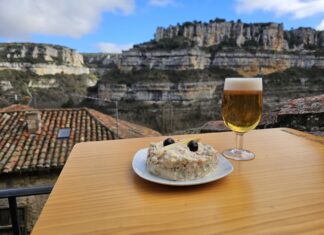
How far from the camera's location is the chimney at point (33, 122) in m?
6.57

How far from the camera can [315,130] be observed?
151 cm

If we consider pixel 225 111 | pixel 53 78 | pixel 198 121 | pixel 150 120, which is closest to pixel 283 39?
pixel 198 121

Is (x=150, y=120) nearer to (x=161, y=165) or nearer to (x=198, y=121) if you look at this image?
(x=198, y=121)

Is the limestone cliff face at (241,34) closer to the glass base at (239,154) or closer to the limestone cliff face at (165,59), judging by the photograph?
the limestone cliff face at (165,59)

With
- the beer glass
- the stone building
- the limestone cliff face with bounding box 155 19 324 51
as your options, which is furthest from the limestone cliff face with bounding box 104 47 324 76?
the beer glass

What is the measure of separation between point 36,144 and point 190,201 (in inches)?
252

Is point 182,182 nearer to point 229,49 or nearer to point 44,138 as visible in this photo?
point 44,138

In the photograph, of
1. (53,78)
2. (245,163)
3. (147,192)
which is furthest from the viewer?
(53,78)

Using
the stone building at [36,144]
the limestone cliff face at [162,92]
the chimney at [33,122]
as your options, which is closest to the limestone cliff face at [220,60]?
the limestone cliff face at [162,92]

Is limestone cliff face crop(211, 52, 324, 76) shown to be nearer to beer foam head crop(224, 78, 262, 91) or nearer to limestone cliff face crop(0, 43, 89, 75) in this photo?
limestone cliff face crop(0, 43, 89, 75)

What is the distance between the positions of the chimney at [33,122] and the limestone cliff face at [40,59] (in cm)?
3001

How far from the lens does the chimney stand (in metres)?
6.57

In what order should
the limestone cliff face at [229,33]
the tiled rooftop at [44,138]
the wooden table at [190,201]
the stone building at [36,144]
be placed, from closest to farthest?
the wooden table at [190,201], the stone building at [36,144], the tiled rooftop at [44,138], the limestone cliff face at [229,33]

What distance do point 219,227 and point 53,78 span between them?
40.9 metres
